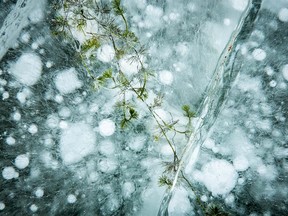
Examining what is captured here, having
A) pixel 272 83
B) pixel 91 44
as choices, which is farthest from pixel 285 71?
pixel 91 44

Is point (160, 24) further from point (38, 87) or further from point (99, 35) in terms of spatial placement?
point (38, 87)

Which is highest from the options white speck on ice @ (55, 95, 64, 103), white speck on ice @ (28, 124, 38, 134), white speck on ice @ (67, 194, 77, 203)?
white speck on ice @ (55, 95, 64, 103)

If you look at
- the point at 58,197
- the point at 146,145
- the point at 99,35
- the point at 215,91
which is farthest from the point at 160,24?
the point at 58,197

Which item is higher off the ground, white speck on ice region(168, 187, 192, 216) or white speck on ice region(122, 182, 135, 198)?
white speck on ice region(168, 187, 192, 216)

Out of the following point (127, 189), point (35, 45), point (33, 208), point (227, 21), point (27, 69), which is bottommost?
point (33, 208)

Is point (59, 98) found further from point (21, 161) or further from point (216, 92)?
point (216, 92)

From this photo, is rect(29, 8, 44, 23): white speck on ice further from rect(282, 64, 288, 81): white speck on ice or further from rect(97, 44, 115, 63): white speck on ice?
rect(282, 64, 288, 81): white speck on ice

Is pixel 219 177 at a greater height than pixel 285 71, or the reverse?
pixel 285 71

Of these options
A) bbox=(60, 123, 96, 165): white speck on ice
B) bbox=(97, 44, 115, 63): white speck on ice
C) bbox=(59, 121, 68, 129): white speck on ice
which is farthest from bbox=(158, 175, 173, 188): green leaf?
bbox=(97, 44, 115, 63): white speck on ice
